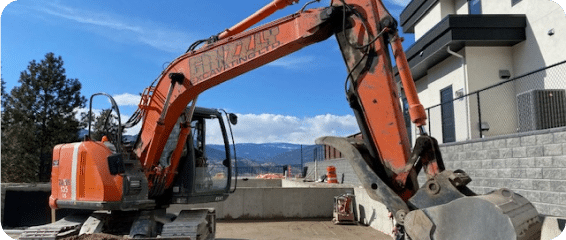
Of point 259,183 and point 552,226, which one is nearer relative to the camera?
point 552,226

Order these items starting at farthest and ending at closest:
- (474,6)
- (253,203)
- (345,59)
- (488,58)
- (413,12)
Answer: (413,12) < (474,6) < (253,203) < (488,58) < (345,59)

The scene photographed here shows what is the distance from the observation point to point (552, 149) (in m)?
7.48

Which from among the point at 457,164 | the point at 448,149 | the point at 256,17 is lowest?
the point at 457,164

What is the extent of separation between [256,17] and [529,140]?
5.24 metres

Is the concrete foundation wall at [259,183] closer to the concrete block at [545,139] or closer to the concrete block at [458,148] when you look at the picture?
the concrete block at [458,148]

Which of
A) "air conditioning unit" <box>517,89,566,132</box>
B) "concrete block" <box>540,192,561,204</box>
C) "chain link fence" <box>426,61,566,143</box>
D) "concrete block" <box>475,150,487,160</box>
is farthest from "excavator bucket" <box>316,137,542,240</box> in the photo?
"air conditioning unit" <box>517,89,566,132</box>

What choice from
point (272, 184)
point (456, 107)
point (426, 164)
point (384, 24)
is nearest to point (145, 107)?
point (384, 24)

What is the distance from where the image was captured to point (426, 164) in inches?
180

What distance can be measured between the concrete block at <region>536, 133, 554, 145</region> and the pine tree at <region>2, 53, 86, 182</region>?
23308mm

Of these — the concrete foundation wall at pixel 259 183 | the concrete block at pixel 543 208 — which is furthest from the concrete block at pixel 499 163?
the concrete foundation wall at pixel 259 183

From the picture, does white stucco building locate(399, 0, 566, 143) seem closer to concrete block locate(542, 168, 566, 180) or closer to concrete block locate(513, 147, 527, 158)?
concrete block locate(513, 147, 527, 158)

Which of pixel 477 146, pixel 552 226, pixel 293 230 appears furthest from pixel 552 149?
pixel 293 230

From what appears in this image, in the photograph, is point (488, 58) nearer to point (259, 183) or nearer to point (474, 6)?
point (474, 6)

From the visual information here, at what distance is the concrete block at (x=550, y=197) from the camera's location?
7367 mm
